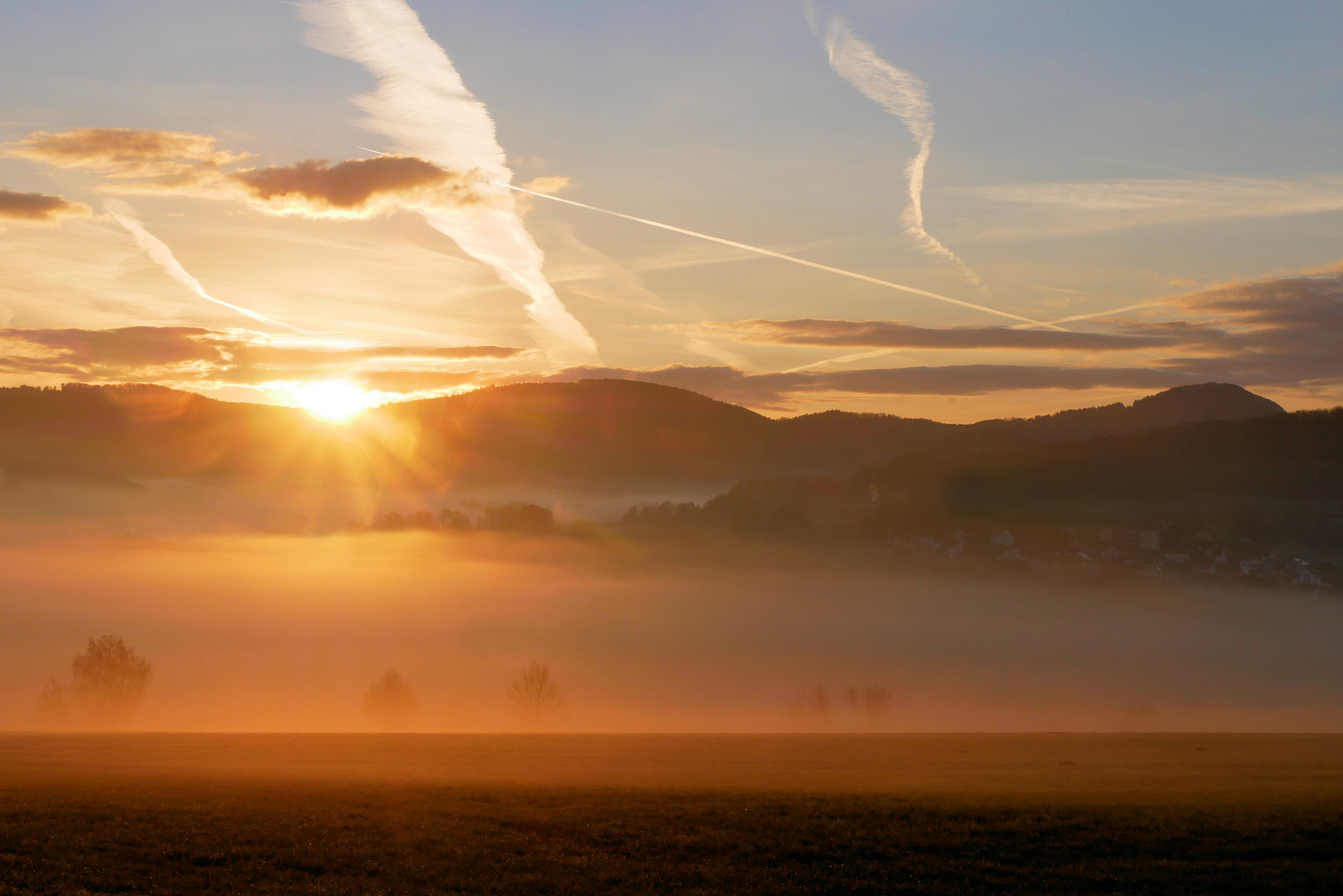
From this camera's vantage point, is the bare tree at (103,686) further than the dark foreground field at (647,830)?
Yes

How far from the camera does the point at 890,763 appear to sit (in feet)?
250

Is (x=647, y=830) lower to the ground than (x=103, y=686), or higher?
higher

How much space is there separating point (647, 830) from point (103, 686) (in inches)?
7134

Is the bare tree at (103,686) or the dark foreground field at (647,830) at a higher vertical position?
the dark foreground field at (647,830)

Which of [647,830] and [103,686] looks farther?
[103,686]

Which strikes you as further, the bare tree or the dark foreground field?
the bare tree

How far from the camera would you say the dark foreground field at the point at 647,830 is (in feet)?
105

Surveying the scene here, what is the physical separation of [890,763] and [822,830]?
39.3m

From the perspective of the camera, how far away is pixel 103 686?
18262 centimetres

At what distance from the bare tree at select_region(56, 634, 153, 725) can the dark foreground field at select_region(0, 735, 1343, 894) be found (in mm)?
133785

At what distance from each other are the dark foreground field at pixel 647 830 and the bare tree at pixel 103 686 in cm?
13378

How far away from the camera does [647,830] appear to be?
39.3 metres

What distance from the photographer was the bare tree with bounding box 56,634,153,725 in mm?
182625

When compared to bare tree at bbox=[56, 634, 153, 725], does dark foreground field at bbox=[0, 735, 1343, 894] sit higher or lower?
higher
